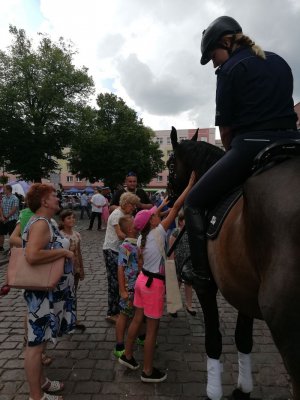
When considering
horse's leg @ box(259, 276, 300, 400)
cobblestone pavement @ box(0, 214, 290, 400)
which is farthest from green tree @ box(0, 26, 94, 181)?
horse's leg @ box(259, 276, 300, 400)

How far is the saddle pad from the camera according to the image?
2359mm

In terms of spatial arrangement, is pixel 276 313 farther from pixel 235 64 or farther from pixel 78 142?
pixel 78 142

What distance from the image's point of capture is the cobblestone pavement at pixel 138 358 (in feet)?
10.7

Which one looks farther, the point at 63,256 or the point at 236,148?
the point at 63,256

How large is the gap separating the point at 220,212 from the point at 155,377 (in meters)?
2.07

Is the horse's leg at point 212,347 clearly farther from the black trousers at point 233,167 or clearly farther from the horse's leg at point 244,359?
the black trousers at point 233,167

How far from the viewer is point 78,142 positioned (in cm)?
3644

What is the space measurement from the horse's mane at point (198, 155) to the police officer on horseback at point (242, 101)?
0.74 meters

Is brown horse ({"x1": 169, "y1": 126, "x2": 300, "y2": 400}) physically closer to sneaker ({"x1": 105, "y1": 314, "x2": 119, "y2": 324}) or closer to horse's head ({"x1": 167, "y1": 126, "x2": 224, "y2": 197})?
horse's head ({"x1": 167, "y1": 126, "x2": 224, "y2": 197})

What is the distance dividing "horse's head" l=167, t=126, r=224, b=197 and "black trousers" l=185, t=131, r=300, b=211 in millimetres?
792

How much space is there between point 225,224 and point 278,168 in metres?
0.60

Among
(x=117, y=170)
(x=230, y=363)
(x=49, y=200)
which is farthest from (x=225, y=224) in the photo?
(x=117, y=170)

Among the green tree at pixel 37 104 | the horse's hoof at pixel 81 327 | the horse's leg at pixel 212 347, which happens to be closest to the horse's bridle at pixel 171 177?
the horse's leg at pixel 212 347

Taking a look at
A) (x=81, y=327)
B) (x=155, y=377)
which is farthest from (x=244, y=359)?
(x=81, y=327)
